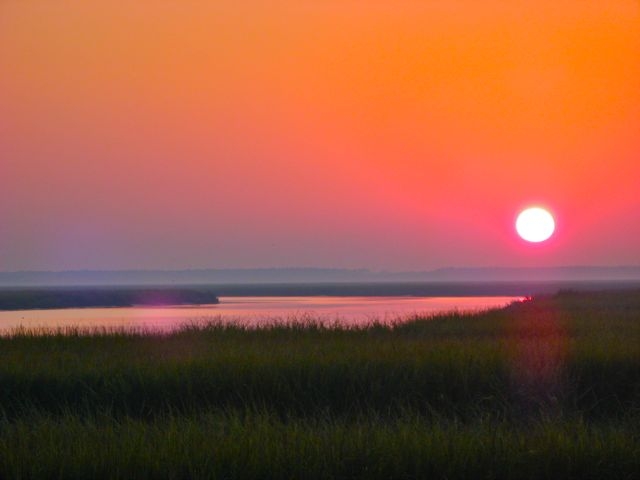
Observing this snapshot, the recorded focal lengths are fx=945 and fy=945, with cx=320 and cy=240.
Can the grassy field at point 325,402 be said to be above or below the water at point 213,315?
above

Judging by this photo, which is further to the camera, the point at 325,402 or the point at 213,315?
the point at 213,315

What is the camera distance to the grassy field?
9.45 meters

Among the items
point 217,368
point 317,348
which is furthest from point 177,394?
point 317,348

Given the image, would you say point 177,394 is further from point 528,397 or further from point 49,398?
point 528,397

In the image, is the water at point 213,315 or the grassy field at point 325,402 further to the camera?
the water at point 213,315

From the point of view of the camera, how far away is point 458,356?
14.6m

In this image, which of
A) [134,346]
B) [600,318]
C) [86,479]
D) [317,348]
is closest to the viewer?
[86,479]

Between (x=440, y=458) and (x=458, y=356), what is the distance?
512 centimetres

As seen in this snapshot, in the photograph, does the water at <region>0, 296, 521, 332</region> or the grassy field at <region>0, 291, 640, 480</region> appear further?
the water at <region>0, 296, 521, 332</region>

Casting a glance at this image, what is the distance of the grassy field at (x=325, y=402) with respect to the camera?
31.0 feet

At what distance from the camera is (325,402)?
13.6 metres

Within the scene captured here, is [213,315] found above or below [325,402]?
below

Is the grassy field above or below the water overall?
above

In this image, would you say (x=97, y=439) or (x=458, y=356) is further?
(x=458, y=356)
